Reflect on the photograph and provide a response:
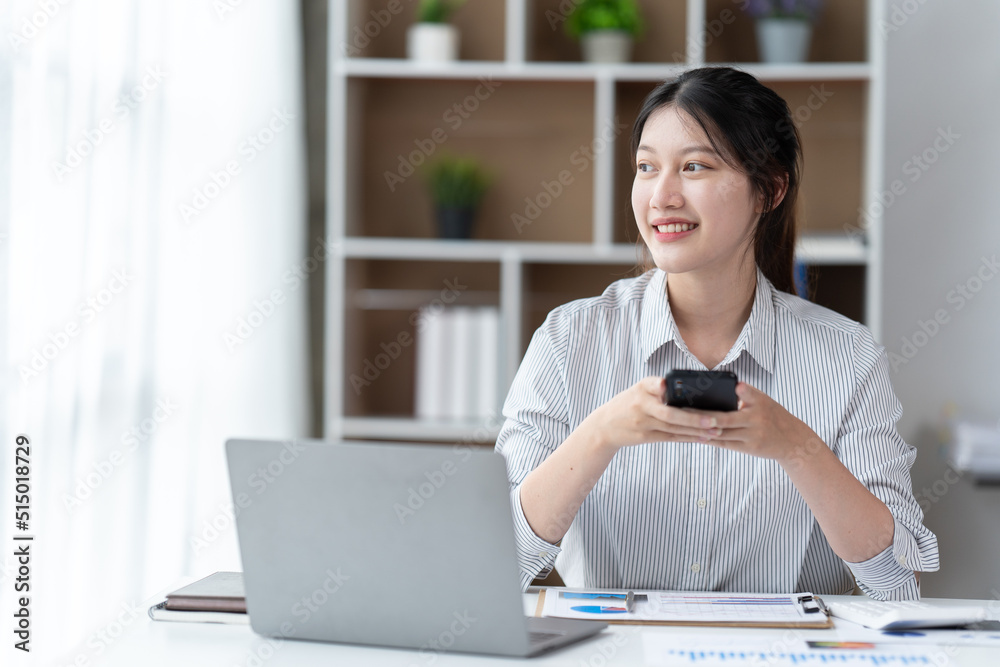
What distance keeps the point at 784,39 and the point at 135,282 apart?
5.81 ft

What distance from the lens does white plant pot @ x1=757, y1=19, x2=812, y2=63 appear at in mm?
2535

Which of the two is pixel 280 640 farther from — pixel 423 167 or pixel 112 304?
pixel 423 167

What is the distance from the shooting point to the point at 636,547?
1.52 metres

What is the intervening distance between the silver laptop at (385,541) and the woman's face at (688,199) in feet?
2.23

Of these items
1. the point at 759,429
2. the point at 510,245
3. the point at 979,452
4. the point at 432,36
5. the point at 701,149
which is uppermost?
the point at 432,36

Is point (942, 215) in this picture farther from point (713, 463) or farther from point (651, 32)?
point (713, 463)

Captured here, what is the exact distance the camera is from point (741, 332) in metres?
1.58

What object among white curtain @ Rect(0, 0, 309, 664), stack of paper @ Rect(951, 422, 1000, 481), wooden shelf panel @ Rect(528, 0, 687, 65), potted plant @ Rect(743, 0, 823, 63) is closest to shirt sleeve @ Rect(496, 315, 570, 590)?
white curtain @ Rect(0, 0, 309, 664)

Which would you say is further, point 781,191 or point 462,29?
point 462,29

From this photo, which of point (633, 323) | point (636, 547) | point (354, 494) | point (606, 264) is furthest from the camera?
point (606, 264)

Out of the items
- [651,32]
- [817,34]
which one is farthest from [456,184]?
[817,34]

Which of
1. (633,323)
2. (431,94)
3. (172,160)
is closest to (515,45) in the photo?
(431,94)

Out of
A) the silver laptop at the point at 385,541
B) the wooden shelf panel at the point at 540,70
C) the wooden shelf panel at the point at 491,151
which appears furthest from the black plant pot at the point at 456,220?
the silver laptop at the point at 385,541

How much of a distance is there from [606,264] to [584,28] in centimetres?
69
